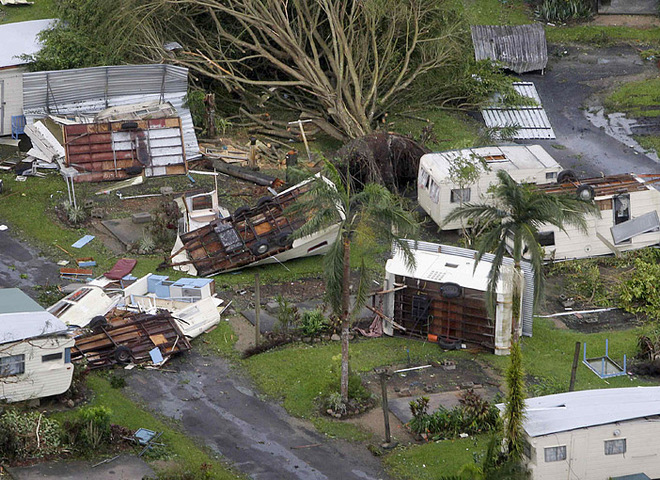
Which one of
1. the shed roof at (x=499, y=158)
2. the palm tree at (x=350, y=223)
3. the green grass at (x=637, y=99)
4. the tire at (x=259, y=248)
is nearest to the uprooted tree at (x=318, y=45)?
the shed roof at (x=499, y=158)

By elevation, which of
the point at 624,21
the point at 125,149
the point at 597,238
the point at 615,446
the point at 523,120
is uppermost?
the point at 624,21

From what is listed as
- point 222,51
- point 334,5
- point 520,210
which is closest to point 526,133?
point 334,5

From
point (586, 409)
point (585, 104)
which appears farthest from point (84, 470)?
point (585, 104)

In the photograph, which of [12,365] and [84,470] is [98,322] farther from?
[84,470]

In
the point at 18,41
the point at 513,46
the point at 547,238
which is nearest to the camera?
the point at 547,238

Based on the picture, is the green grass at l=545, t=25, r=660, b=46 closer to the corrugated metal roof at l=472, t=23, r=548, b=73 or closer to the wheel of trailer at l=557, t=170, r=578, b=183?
the corrugated metal roof at l=472, t=23, r=548, b=73
